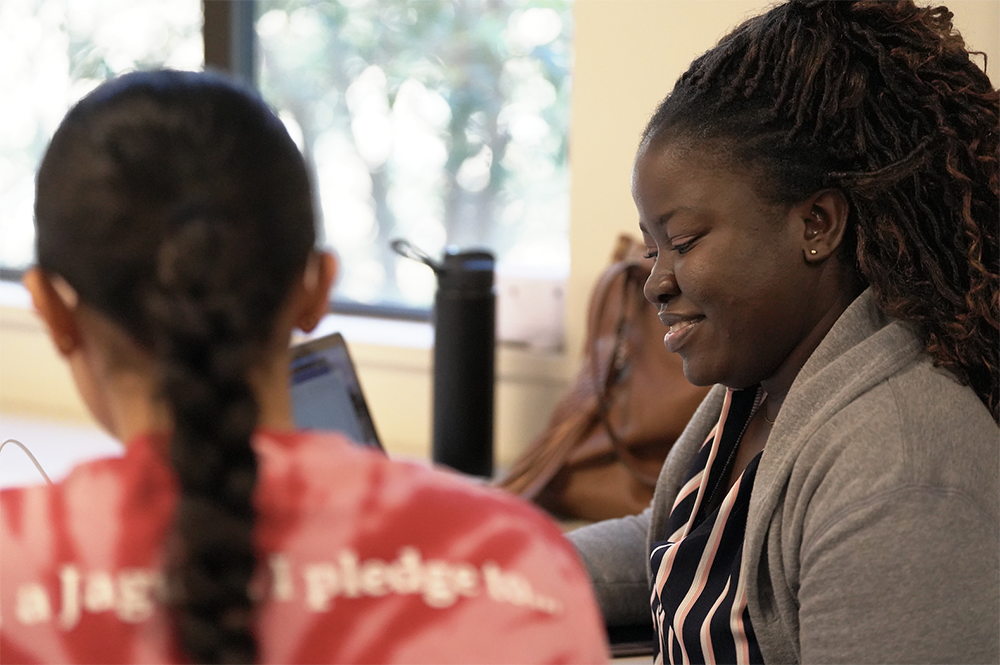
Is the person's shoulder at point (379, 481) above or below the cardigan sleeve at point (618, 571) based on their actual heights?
above

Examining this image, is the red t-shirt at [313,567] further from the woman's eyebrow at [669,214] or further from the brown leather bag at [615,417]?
the brown leather bag at [615,417]

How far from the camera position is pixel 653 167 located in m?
0.97

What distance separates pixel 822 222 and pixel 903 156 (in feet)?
0.27

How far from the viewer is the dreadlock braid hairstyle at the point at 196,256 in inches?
20.0

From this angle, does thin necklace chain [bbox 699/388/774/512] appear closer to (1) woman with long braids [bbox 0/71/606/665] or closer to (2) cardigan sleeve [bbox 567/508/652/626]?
(2) cardigan sleeve [bbox 567/508/652/626]

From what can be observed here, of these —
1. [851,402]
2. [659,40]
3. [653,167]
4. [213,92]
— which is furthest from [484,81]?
[213,92]

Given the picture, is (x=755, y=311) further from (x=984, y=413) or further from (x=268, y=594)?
(x=268, y=594)

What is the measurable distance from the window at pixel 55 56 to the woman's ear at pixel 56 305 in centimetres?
195

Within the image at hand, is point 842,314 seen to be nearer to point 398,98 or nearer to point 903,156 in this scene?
point 903,156

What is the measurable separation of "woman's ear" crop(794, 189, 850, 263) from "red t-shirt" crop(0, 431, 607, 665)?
0.46 m

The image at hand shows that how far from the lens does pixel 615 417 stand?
1.75 meters

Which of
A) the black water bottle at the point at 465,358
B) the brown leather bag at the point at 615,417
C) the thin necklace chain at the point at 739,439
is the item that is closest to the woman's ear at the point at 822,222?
the thin necklace chain at the point at 739,439

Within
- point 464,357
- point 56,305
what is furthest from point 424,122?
point 56,305

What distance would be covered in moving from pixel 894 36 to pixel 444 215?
58.4 inches
